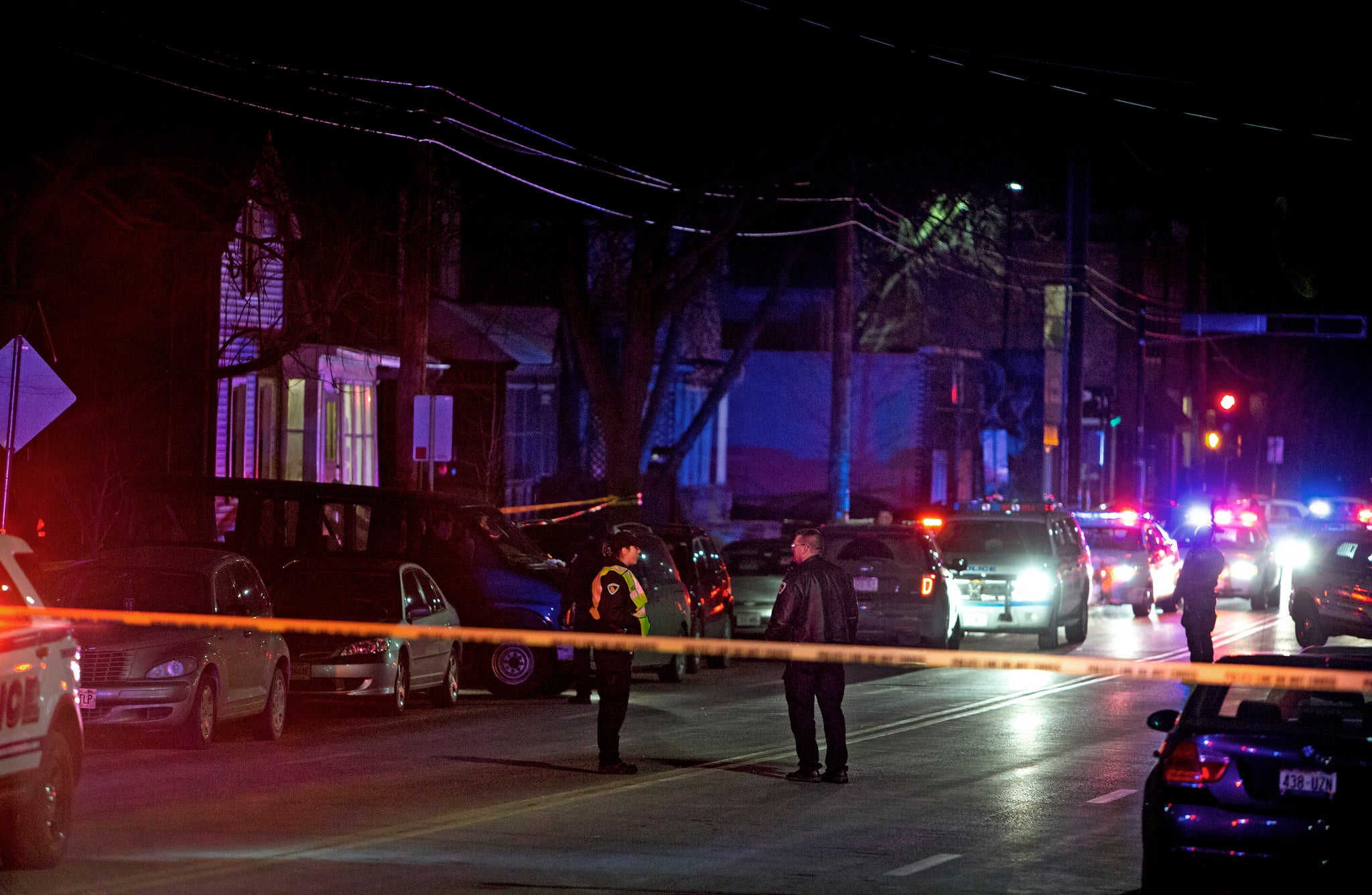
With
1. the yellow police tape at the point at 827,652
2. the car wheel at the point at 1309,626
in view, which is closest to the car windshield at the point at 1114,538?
the car wheel at the point at 1309,626

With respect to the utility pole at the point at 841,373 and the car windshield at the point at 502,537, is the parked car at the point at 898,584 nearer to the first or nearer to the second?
the car windshield at the point at 502,537

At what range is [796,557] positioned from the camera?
14672 millimetres

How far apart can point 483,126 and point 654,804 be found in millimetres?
24612

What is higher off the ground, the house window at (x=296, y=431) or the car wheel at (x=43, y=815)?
the house window at (x=296, y=431)

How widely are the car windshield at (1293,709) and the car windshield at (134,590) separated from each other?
30.1 feet

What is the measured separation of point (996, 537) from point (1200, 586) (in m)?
5.44

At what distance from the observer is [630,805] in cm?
1273

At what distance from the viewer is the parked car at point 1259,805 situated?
9.18 m

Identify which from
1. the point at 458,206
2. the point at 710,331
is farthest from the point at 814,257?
the point at 458,206

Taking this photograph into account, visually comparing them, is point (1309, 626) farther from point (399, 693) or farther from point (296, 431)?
point (296, 431)

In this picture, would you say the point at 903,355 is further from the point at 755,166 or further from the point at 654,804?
the point at 654,804

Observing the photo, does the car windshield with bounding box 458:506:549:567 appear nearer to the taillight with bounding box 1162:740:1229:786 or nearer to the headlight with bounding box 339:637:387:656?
the headlight with bounding box 339:637:387:656

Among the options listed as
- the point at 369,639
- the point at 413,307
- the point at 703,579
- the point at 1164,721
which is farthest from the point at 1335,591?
the point at 1164,721

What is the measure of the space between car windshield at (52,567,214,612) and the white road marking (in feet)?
25.1
